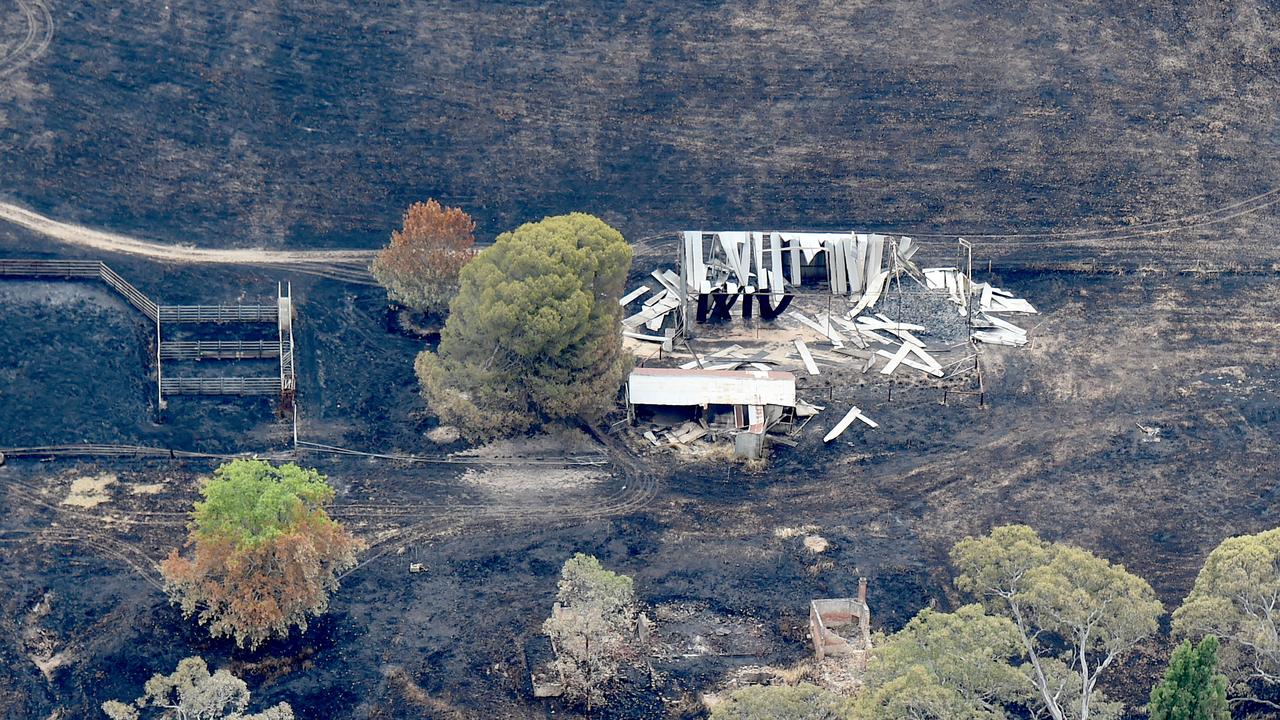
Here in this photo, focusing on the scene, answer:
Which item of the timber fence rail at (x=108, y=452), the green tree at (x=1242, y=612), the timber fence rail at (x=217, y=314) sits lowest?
the green tree at (x=1242, y=612)

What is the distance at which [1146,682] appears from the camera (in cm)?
7450

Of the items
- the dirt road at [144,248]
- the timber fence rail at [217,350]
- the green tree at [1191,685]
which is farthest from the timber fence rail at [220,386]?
the green tree at [1191,685]

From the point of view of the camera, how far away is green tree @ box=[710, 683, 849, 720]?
222ft

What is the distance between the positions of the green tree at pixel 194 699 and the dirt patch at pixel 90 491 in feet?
35.7

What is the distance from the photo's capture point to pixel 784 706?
6756cm

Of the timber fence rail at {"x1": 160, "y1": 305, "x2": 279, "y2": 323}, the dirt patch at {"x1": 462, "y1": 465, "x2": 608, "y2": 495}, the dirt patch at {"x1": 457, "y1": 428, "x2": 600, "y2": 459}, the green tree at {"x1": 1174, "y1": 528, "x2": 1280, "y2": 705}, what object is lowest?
the green tree at {"x1": 1174, "y1": 528, "x2": 1280, "y2": 705}

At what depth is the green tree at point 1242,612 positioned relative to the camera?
234ft

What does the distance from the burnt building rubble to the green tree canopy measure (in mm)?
16471

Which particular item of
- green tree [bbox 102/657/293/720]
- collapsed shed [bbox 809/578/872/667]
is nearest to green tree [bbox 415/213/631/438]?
collapsed shed [bbox 809/578/872/667]

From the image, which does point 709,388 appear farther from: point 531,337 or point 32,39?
point 32,39

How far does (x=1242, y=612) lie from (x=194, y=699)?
3265 cm

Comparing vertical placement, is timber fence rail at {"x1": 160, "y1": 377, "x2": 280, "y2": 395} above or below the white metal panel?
below

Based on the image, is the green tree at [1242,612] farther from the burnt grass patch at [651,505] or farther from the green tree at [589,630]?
the green tree at [589,630]

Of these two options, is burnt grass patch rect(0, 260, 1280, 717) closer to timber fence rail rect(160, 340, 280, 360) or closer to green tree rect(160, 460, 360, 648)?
timber fence rail rect(160, 340, 280, 360)
